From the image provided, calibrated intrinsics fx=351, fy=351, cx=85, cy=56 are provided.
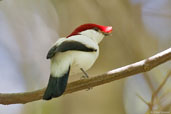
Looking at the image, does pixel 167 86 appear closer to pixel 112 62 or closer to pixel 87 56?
pixel 112 62

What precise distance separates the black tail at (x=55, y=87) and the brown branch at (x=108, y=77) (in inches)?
3.2

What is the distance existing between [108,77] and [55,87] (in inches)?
12.0

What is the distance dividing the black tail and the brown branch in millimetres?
80

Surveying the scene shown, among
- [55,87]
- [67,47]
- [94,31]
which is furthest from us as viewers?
[94,31]

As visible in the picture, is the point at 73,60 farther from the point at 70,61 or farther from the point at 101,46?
the point at 101,46

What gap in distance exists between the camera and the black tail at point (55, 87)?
75.6 inches

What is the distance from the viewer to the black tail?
192cm

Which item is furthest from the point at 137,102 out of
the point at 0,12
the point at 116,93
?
the point at 0,12

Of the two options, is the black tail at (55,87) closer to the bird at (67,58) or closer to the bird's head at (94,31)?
the bird at (67,58)

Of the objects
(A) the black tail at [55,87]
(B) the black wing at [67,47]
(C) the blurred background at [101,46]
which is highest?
(B) the black wing at [67,47]

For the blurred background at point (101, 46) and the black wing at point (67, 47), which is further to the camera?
the blurred background at point (101, 46)

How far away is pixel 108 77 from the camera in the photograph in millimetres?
1996

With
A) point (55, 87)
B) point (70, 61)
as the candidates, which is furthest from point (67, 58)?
point (55, 87)

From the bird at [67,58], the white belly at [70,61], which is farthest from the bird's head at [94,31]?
the white belly at [70,61]
